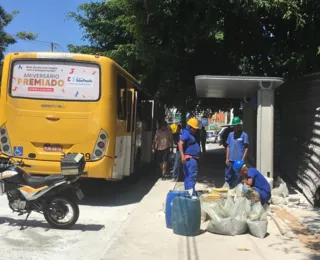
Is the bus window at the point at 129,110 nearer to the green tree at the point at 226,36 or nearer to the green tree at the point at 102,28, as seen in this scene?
the green tree at the point at 226,36

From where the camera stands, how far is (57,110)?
909 centimetres

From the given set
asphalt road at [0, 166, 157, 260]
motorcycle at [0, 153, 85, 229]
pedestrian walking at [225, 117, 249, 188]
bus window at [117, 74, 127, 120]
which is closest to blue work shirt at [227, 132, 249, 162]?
pedestrian walking at [225, 117, 249, 188]

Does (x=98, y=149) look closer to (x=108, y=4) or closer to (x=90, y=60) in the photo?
(x=90, y=60)

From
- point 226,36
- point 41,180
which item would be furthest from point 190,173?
point 226,36

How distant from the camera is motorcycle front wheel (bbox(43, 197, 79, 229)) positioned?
285 inches

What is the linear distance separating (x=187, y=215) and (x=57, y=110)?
3697 mm

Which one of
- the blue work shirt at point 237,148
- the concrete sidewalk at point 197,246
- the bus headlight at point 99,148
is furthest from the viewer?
the blue work shirt at point 237,148

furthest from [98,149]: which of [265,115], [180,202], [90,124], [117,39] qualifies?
[117,39]

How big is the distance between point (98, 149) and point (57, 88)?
4.81ft

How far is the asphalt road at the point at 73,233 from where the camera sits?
6082mm

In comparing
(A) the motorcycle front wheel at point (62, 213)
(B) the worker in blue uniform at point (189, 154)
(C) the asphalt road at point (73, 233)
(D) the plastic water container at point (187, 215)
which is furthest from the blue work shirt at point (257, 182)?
(A) the motorcycle front wheel at point (62, 213)

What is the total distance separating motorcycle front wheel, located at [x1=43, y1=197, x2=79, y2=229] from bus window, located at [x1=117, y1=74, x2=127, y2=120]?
300 cm

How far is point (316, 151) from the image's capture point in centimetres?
952

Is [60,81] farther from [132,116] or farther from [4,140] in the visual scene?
[132,116]
